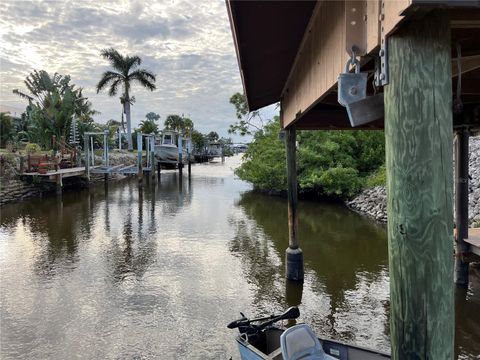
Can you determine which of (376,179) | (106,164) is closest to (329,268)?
(376,179)

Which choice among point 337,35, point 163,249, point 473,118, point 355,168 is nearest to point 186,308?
Answer: point 163,249

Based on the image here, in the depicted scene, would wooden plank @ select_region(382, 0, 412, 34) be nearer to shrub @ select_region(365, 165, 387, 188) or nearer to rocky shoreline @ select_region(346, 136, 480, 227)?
rocky shoreline @ select_region(346, 136, 480, 227)

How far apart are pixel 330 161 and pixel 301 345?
1746 centimetres

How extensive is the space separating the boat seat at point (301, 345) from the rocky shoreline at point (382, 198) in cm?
984

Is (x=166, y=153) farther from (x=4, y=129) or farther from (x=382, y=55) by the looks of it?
(x=382, y=55)

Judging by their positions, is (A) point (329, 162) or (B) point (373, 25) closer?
(B) point (373, 25)

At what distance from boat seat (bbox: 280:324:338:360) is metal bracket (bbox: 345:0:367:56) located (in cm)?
302

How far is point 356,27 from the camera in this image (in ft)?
9.32

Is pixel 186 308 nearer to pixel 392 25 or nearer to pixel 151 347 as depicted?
pixel 151 347

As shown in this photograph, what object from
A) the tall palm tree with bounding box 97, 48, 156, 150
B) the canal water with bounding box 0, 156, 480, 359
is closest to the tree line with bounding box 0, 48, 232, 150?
the tall palm tree with bounding box 97, 48, 156, 150

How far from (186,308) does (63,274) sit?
390cm

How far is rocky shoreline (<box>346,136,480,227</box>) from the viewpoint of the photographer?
1338 centimetres

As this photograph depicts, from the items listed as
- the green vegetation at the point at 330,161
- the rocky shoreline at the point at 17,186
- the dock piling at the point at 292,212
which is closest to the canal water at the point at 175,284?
the dock piling at the point at 292,212

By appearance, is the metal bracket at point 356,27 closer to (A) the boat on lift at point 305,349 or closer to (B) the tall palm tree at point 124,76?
(A) the boat on lift at point 305,349
